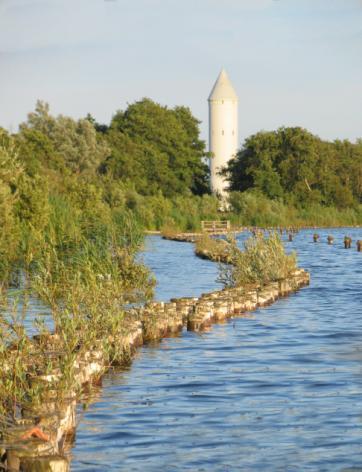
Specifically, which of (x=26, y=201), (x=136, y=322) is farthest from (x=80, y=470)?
(x=26, y=201)

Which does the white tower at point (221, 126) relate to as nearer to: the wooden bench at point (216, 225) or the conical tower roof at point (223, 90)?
the conical tower roof at point (223, 90)

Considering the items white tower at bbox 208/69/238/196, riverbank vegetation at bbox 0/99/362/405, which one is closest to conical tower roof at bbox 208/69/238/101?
white tower at bbox 208/69/238/196

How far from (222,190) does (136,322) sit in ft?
302

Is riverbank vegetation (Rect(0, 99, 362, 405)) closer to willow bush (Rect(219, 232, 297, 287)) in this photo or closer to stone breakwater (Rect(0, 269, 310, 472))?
willow bush (Rect(219, 232, 297, 287))

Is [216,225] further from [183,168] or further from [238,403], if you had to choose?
[238,403]

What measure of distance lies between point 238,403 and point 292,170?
88.2m

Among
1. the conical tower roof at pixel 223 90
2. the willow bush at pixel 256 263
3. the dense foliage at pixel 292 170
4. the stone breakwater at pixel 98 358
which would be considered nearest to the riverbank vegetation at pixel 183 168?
the dense foliage at pixel 292 170

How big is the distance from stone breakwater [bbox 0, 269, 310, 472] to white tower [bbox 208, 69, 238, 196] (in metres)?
83.4

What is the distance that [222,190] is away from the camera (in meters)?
111

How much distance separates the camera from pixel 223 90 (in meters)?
121

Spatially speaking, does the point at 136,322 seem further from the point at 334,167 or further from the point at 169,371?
the point at 334,167

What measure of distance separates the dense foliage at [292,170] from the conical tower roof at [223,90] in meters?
15.9

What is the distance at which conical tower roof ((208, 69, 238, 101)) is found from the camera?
394 ft

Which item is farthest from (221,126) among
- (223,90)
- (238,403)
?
(238,403)
